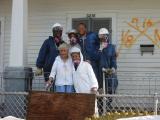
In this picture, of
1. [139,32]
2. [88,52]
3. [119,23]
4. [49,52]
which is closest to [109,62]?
[88,52]

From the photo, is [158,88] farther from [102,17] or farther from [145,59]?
[102,17]

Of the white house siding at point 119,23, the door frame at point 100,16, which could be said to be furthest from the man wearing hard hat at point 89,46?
the door frame at point 100,16

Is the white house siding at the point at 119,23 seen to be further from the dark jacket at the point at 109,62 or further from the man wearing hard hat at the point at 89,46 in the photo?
the man wearing hard hat at the point at 89,46

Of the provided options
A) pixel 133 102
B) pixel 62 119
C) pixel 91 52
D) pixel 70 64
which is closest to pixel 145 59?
pixel 133 102

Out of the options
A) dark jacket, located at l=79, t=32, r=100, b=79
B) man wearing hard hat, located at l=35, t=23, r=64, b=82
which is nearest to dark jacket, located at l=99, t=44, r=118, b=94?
dark jacket, located at l=79, t=32, r=100, b=79

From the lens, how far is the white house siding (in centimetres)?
1238

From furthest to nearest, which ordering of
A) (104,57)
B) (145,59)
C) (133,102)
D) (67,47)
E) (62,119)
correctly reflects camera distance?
(145,59) → (133,102) → (104,57) → (67,47) → (62,119)

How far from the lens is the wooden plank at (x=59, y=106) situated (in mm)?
7531

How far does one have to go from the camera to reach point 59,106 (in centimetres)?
770

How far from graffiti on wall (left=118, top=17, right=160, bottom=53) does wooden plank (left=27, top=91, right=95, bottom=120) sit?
16.9 feet

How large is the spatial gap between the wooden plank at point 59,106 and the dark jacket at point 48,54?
9.28 ft

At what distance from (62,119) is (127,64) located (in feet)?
17.3

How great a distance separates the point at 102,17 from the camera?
12805 millimetres

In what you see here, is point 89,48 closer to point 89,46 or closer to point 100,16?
point 89,46
